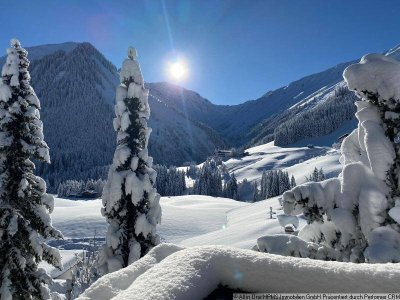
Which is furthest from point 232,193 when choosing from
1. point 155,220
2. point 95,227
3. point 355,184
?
point 355,184

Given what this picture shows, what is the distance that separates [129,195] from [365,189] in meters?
11.5

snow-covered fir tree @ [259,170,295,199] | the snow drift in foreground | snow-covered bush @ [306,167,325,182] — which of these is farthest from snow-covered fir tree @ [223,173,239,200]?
the snow drift in foreground

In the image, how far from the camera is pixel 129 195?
17.7 metres

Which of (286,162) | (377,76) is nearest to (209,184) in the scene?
(286,162)

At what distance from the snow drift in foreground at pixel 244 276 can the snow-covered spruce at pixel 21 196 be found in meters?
11.1

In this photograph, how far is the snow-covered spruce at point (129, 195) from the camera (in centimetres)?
1712

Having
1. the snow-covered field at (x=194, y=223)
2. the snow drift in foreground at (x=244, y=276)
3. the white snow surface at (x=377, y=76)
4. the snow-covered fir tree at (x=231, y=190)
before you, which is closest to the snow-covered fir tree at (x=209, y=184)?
the snow-covered fir tree at (x=231, y=190)

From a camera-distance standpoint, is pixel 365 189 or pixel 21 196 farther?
pixel 21 196

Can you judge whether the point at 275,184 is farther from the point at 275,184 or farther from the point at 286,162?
the point at 286,162

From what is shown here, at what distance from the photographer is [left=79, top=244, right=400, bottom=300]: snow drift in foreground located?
307cm

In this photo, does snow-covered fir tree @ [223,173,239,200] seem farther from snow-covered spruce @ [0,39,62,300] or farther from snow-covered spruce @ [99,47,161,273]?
snow-covered spruce @ [0,39,62,300]

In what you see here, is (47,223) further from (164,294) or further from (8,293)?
(164,294)

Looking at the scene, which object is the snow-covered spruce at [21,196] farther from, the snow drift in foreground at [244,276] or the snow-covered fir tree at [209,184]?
the snow-covered fir tree at [209,184]

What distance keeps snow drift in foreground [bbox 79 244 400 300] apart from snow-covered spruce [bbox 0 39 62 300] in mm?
11138
